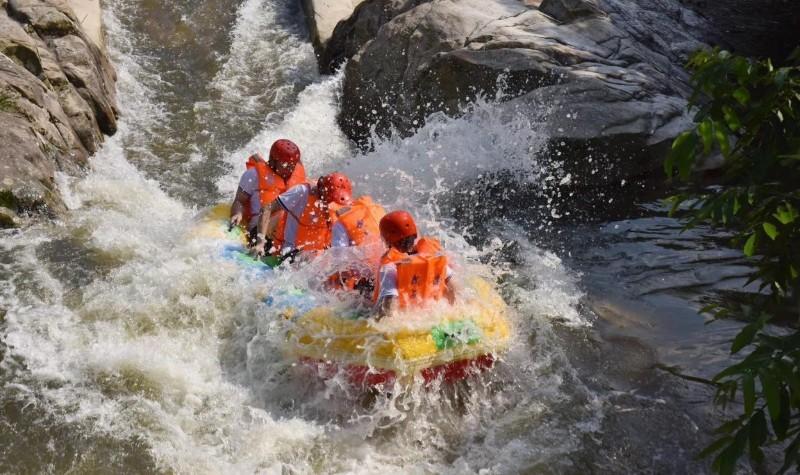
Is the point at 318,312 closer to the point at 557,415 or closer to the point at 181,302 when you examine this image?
the point at 181,302

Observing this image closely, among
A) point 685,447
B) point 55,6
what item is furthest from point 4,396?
point 55,6

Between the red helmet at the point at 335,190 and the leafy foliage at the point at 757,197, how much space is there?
319 centimetres

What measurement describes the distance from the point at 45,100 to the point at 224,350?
411cm

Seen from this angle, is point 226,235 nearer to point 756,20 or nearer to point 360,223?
point 360,223

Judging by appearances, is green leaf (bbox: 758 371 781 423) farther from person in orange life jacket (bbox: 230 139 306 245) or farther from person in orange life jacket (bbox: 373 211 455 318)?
person in orange life jacket (bbox: 230 139 306 245)

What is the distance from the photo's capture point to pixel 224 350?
5.74 meters

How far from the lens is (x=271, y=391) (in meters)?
5.32

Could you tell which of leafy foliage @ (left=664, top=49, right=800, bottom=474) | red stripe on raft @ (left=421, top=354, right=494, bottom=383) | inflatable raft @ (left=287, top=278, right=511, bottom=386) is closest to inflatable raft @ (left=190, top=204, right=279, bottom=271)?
inflatable raft @ (left=287, top=278, right=511, bottom=386)

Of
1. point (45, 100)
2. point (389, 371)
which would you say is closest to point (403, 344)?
point (389, 371)

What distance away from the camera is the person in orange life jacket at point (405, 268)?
16.6ft

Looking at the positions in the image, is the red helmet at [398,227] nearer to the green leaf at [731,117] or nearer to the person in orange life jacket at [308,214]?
the person in orange life jacket at [308,214]

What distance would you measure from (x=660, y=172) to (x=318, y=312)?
4.82 meters

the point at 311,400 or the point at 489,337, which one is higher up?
the point at 489,337

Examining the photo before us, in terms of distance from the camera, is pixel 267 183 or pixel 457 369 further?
pixel 267 183
